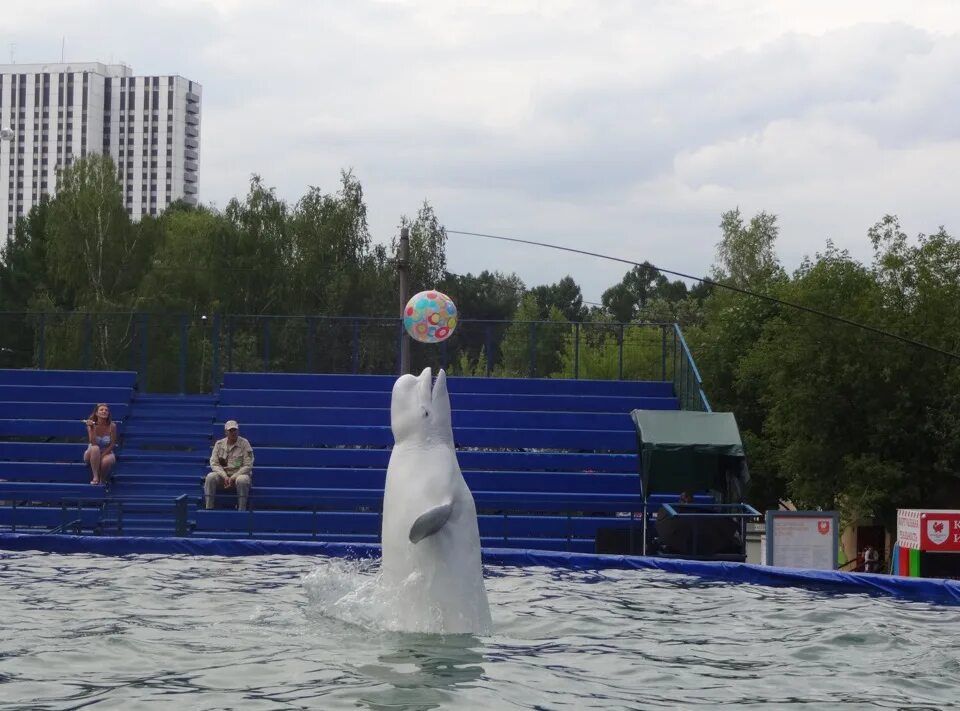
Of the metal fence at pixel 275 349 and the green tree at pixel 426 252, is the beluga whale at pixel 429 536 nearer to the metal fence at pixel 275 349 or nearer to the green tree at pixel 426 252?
the metal fence at pixel 275 349

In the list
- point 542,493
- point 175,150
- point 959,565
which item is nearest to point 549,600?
point 959,565

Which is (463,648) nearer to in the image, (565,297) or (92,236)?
(92,236)

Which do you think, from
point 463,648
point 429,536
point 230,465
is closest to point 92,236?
point 230,465

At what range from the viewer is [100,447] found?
18.7 metres

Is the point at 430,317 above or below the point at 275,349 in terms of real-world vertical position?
below

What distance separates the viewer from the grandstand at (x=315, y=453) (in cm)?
1750

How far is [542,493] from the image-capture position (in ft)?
61.6

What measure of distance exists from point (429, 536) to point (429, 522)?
56cm

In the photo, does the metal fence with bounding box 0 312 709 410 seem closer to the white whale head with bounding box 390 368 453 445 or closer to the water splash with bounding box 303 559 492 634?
the water splash with bounding box 303 559 492 634

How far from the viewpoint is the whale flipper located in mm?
7000

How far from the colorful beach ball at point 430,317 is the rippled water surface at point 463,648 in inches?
280

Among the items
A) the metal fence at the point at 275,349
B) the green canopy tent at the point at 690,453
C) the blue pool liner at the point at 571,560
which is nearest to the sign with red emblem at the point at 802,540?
the blue pool liner at the point at 571,560

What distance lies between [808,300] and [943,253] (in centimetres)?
339

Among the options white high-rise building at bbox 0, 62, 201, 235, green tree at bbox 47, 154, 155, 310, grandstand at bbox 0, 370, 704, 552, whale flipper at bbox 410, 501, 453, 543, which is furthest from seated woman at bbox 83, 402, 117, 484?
white high-rise building at bbox 0, 62, 201, 235
